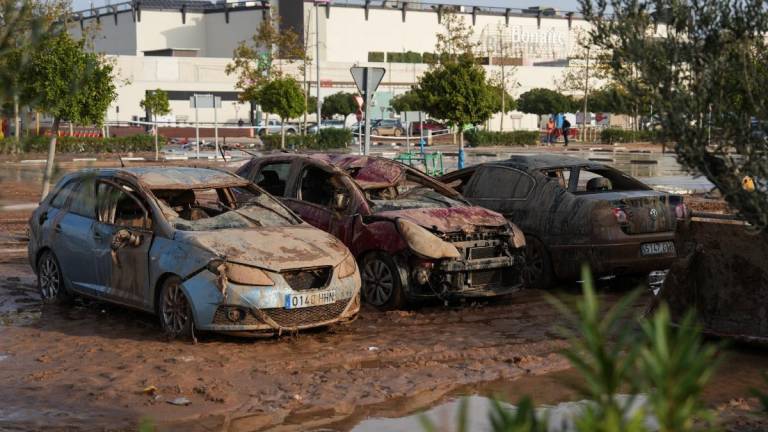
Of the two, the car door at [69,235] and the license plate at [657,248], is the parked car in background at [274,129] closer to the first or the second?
the car door at [69,235]

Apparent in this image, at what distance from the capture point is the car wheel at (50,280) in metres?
11.0

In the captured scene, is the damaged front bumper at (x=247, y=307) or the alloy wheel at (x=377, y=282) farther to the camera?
the alloy wheel at (x=377, y=282)

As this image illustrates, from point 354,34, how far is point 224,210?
8488 centimetres

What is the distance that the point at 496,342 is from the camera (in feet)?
31.1

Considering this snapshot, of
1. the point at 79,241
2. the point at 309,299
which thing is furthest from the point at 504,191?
the point at 79,241

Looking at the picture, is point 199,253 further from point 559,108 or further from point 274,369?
point 559,108

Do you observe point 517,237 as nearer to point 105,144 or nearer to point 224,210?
point 224,210

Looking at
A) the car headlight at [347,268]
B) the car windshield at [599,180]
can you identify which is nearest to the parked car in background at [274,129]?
the car windshield at [599,180]

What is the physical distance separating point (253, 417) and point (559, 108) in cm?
7199

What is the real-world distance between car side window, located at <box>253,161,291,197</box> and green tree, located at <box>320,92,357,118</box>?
6522 cm

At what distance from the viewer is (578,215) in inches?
461

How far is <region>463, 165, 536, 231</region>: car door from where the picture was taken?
12.3 metres

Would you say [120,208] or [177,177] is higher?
[177,177]

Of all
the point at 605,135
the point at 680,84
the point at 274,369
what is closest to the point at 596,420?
the point at 680,84
